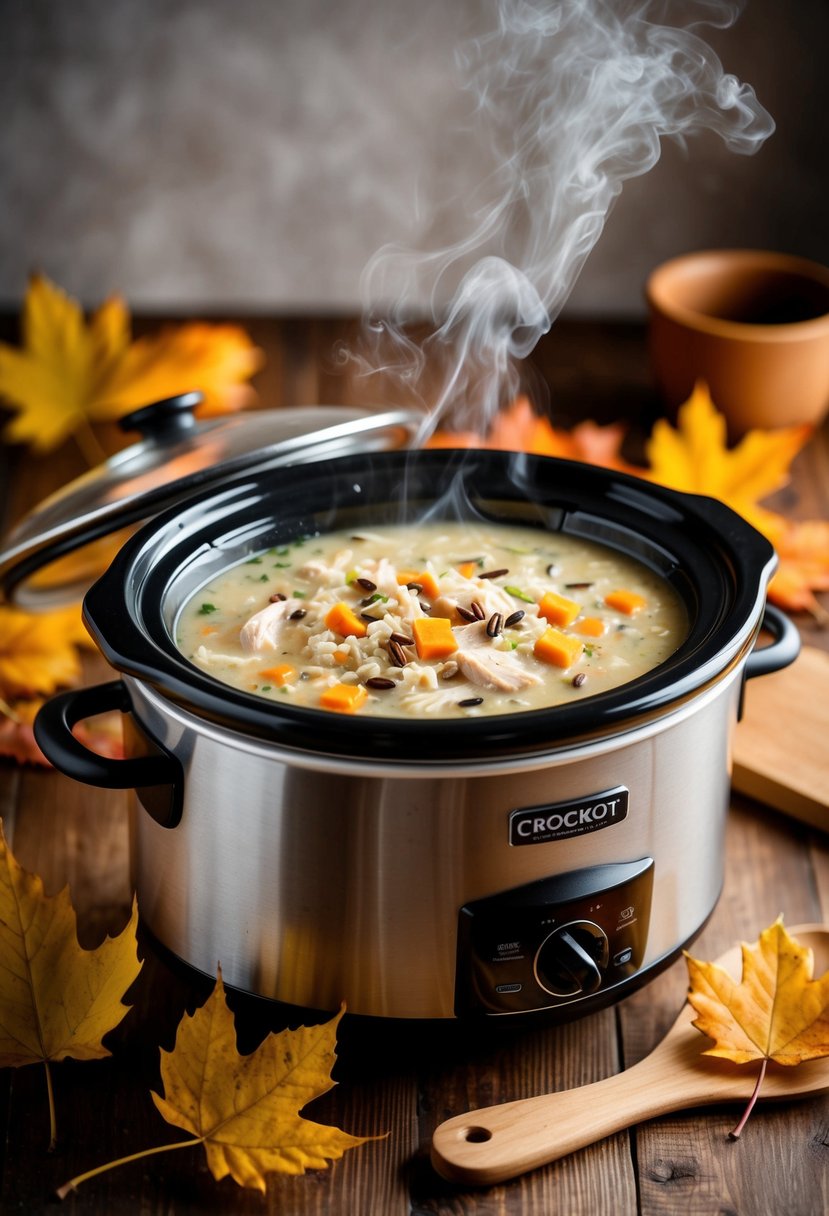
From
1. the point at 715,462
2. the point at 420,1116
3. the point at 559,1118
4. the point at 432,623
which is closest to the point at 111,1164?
the point at 420,1116

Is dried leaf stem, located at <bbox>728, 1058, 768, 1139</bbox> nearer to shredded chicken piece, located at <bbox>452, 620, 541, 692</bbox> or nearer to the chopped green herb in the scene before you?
shredded chicken piece, located at <bbox>452, 620, 541, 692</bbox>

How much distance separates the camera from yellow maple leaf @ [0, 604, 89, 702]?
2.69 meters

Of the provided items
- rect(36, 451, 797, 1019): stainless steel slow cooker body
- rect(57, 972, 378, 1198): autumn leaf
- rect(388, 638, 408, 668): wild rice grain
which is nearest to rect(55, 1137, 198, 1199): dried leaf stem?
rect(57, 972, 378, 1198): autumn leaf

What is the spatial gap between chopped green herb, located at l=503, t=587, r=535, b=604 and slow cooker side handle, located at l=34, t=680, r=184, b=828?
1.95ft

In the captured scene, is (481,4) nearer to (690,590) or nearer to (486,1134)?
(690,590)

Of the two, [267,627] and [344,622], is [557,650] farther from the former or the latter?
[267,627]

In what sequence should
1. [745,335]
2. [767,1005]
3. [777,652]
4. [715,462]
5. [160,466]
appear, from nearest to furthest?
[767,1005], [777,652], [160,466], [715,462], [745,335]

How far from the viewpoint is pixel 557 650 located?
189 cm

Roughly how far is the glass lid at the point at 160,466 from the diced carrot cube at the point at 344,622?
0.35 m

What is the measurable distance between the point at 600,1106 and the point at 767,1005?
264 mm

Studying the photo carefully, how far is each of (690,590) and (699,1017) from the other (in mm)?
614

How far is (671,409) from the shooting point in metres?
3.76

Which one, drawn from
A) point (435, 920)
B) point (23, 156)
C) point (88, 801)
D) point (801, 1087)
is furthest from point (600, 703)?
point (23, 156)

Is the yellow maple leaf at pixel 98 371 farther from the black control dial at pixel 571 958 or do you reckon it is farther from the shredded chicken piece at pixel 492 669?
the black control dial at pixel 571 958
